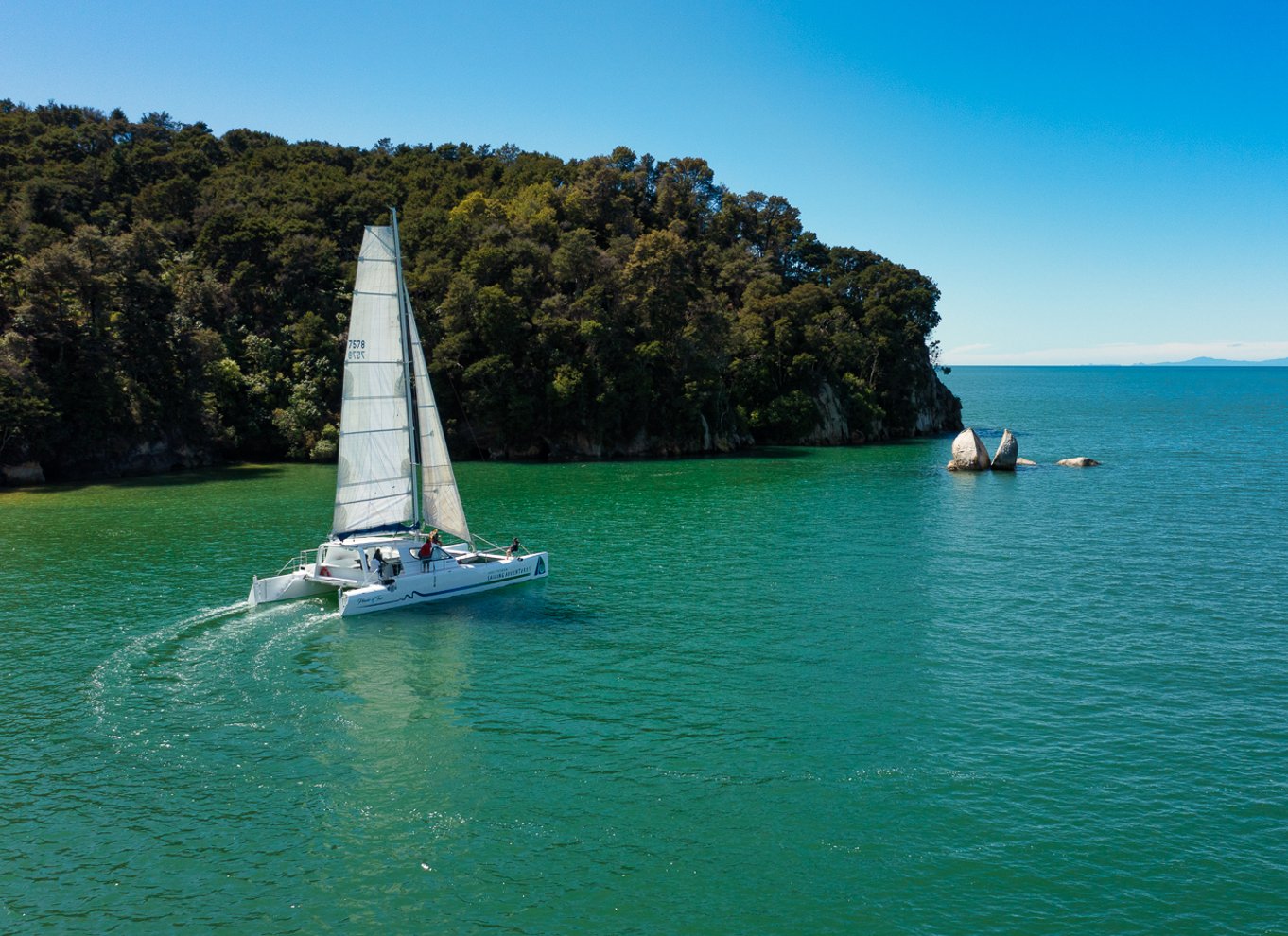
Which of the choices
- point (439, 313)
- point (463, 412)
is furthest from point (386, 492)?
point (439, 313)

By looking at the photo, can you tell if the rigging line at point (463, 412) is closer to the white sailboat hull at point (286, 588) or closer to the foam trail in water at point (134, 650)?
the white sailboat hull at point (286, 588)

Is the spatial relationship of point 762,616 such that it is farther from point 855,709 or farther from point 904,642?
point 855,709

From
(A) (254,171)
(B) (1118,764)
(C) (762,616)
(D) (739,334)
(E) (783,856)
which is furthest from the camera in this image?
(A) (254,171)

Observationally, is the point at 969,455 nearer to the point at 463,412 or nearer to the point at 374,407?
the point at 463,412

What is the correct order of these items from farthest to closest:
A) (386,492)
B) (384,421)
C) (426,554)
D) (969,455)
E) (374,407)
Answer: (969,455), (386,492), (384,421), (426,554), (374,407)

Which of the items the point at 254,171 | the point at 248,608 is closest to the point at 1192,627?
the point at 248,608

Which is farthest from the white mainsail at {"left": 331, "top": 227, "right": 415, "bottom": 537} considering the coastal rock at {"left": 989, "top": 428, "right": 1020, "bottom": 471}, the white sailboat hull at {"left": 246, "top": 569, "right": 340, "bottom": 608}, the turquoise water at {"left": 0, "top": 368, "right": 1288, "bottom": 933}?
the coastal rock at {"left": 989, "top": 428, "right": 1020, "bottom": 471}
